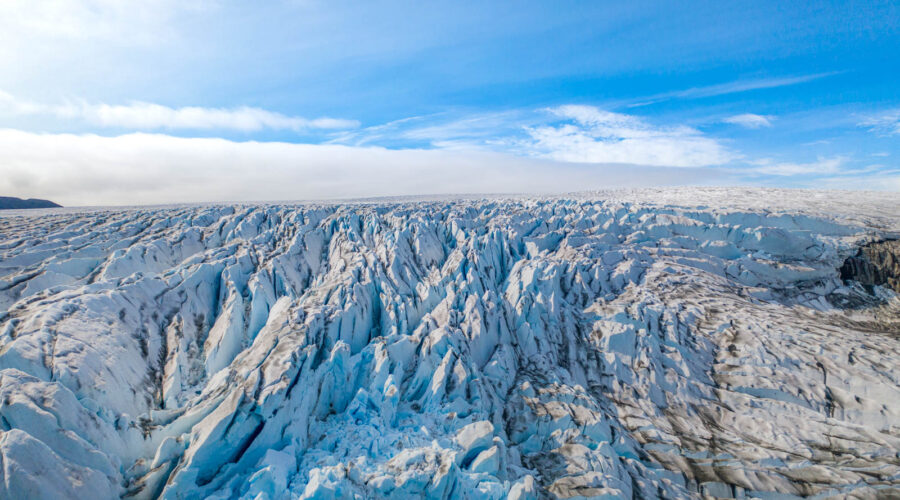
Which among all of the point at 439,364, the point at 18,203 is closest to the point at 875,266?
the point at 439,364

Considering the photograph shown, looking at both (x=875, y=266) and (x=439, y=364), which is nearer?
(x=439, y=364)

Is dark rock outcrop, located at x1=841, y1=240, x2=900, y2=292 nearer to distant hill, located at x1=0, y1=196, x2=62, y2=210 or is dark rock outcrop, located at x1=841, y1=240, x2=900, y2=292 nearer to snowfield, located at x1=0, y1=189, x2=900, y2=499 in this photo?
snowfield, located at x1=0, y1=189, x2=900, y2=499

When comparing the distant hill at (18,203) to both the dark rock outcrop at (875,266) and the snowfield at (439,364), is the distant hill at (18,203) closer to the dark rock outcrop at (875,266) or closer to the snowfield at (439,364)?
the snowfield at (439,364)

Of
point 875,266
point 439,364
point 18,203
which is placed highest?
point 18,203

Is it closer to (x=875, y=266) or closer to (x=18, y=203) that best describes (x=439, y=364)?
(x=875, y=266)

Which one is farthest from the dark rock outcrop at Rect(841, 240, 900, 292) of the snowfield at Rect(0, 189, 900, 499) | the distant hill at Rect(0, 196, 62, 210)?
the distant hill at Rect(0, 196, 62, 210)

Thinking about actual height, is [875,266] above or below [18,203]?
below
